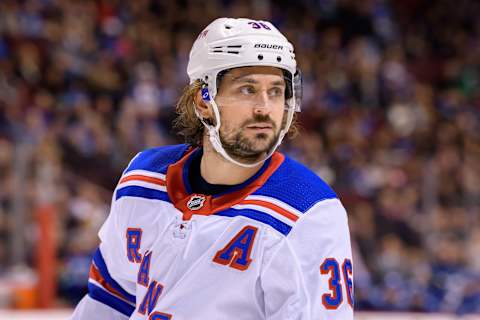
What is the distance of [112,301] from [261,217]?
60 cm

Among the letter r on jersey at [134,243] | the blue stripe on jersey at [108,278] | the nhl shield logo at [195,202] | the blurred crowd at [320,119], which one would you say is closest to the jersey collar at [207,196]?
the nhl shield logo at [195,202]

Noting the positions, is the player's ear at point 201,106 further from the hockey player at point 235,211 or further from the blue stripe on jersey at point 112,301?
the blue stripe on jersey at point 112,301

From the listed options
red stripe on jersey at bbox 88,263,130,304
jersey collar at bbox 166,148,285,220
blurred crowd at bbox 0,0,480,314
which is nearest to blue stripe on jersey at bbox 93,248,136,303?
red stripe on jersey at bbox 88,263,130,304

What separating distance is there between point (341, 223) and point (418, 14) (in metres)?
9.28

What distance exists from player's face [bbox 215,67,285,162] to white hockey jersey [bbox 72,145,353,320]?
0.07 m

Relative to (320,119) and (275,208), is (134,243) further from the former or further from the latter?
(320,119)

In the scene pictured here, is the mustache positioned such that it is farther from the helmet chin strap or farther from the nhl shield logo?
the nhl shield logo

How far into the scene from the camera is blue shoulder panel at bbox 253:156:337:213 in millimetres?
1709

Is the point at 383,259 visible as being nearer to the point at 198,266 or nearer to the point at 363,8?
the point at 198,266

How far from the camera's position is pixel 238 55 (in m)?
1.79

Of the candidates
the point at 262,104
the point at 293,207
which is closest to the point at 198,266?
the point at 293,207

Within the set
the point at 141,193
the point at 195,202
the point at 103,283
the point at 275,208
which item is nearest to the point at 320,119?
the point at 103,283

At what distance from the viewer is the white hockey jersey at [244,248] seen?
1.64 metres

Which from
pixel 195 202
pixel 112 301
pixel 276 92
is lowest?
pixel 112 301
